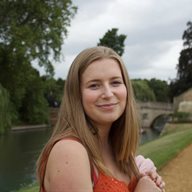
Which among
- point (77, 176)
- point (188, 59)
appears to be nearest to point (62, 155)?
point (77, 176)

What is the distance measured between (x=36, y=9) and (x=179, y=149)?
24.0 meters

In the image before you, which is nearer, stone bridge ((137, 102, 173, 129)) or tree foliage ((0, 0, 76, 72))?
tree foliage ((0, 0, 76, 72))

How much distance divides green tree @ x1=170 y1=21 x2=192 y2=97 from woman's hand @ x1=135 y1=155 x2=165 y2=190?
2107 inches

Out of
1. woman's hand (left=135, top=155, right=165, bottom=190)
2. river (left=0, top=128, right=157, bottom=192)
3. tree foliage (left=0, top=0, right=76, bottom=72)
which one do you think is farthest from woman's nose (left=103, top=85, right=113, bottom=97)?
tree foliage (left=0, top=0, right=76, bottom=72)

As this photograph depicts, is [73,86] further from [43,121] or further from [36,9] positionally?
[43,121]

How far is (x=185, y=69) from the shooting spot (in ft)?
184

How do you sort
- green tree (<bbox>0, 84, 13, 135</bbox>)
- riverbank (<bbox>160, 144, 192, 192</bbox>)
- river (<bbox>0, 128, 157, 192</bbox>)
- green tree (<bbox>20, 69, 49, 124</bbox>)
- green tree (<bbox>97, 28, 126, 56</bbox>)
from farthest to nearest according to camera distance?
green tree (<bbox>97, 28, 126, 56</bbox>), green tree (<bbox>20, 69, 49, 124</bbox>), green tree (<bbox>0, 84, 13, 135</bbox>), river (<bbox>0, 128, 157, 192</bbox>), riverbank (<bbox>160, 144, 192, 192</bbox>)

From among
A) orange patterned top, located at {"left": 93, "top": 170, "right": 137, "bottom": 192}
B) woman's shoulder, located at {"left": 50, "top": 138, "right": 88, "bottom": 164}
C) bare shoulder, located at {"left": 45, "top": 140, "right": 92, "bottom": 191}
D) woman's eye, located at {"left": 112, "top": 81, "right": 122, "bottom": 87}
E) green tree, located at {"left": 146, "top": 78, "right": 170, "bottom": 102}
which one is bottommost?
orange patterned top, located at {"left": 93, "top": 170, "right": 137, "bottom": 192}

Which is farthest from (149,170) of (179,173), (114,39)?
(114,39)

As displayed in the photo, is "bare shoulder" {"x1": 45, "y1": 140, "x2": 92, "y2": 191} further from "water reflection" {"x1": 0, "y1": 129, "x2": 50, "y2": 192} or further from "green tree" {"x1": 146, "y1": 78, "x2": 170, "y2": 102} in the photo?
"green tree" {"x1": 146, "y1": 78, "x2": 170, "y2": 102}

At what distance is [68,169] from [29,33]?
3350 cm

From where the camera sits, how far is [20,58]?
3556 cm

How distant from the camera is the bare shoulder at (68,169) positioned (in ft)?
6.03

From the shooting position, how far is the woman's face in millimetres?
2115
